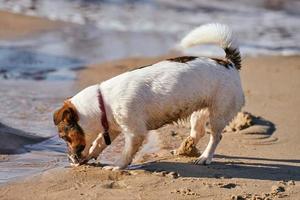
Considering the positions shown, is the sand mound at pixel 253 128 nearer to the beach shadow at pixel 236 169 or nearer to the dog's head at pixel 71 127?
the beach shadow at pixel 236 169

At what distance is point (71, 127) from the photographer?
646 centimetres

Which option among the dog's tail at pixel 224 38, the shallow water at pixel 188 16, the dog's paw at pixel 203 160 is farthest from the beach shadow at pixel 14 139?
the shallow water at pixel 188 16

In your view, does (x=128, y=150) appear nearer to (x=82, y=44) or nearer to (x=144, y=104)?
(x=144, y=104)

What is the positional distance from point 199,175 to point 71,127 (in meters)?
1.25

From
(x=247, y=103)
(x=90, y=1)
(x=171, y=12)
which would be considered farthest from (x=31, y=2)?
(x=247, y=103)

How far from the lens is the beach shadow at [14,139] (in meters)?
7.17

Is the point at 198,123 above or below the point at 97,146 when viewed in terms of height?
above

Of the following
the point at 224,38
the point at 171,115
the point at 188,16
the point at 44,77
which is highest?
the point at 224,38

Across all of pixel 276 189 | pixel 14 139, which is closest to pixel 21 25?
pixel 14 139

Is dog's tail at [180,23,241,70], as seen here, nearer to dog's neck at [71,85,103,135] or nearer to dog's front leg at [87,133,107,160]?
dog's neck at [71,85,103,135]

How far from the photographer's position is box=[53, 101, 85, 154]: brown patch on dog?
6.44m

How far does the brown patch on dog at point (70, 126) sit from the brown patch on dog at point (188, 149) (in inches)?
47.5

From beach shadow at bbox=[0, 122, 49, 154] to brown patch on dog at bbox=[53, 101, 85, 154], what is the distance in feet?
2.88

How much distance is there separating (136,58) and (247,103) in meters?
3.90
